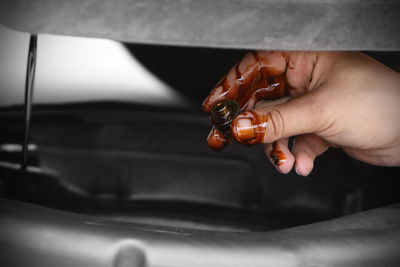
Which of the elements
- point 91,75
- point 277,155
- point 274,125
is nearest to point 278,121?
point 274,125

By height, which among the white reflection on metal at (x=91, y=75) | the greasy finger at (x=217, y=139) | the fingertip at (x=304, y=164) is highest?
the greasy finger at (x=217, y=139)

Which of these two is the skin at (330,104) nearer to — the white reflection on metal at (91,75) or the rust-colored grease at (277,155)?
the rust-colored grease at (277,155)

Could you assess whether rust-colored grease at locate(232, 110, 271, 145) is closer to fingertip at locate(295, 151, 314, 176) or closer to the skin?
the skin

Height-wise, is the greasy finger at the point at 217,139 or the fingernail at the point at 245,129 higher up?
the fingernail at the point at 245,129

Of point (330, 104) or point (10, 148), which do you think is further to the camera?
point (10, 148)

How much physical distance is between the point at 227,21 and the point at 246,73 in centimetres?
23

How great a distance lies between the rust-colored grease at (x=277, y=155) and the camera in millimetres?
614

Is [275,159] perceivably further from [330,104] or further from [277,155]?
[330,104]

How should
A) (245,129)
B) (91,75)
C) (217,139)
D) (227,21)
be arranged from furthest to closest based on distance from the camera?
1. (91,75)
2. (217,139)
3. (245,129)
4. (227,21)

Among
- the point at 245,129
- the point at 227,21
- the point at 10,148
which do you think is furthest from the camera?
the point at 10,148

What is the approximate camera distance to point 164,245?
43 cm

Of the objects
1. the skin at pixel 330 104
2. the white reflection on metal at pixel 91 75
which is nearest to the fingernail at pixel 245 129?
the skin at pixel 330 104

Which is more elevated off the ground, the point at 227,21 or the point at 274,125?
the point at 227,21

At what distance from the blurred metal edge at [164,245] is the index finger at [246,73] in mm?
211
